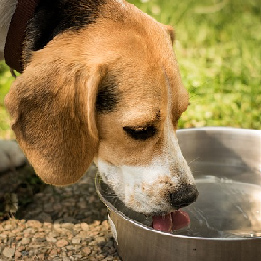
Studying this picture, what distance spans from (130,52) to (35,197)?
63.6 inches

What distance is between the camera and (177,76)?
2846 millimetres

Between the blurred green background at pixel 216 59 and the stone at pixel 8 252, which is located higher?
the stone at pixel 8 252

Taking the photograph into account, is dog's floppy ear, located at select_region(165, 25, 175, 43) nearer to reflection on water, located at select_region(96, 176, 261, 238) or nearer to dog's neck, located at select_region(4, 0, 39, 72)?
dog's neck, located at select_region(4, 0, 39, 72)

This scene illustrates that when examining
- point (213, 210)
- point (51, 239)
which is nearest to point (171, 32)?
point (213, 210)

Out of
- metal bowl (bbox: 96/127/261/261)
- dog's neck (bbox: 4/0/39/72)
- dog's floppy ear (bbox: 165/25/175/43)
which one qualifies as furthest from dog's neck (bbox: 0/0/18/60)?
metal bowl (bbox: 96/127/261/261)

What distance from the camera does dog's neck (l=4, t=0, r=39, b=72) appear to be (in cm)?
293

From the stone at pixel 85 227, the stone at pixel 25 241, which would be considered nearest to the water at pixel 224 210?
the stone at pixel 85 227

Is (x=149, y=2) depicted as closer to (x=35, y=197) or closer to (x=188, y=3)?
(x=188, y=3)

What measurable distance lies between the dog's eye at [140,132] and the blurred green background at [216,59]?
1444 millimetres

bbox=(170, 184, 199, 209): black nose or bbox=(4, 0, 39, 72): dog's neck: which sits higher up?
bbox=(4, 0, 39, 72): dog's neck

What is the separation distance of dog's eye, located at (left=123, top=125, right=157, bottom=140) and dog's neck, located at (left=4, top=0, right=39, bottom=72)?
0.72 m

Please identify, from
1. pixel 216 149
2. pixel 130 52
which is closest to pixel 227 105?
pixel 216 149

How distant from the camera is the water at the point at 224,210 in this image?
3328 millimetres

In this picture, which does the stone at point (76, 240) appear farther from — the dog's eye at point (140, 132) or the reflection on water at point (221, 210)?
the dog's eye at point (140, 132)
